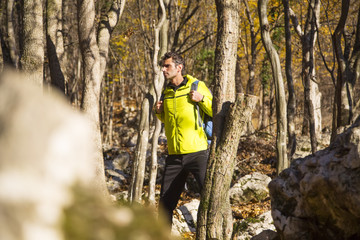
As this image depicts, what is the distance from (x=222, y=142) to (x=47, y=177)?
3.07 meters

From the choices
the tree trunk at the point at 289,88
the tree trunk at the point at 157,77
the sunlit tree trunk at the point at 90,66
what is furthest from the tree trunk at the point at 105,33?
the tree trunk at the point at 289,88

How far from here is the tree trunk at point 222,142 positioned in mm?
3895

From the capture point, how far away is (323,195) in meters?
2.87

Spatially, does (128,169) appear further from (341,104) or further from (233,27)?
(233,27)

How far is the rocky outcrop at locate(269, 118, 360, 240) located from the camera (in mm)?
2701

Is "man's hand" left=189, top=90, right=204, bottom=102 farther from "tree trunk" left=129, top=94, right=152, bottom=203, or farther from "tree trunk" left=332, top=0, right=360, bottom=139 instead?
"tree trunk" left=332, top=0, right=360, bottom=139

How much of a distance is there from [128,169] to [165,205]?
7.08 metres

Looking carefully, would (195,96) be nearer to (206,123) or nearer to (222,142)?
(206,123)

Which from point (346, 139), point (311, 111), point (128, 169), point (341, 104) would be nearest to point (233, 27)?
point (346, 139)

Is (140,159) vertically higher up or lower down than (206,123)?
lower down

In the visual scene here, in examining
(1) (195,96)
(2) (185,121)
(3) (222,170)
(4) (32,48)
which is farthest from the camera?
(4) (32,48)

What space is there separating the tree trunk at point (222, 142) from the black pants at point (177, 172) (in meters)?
0.40

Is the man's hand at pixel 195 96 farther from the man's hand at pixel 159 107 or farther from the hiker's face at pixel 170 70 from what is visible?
the man's hand at pixel 159 107

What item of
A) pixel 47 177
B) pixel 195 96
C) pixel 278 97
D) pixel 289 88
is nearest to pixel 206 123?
pixel 195 96
